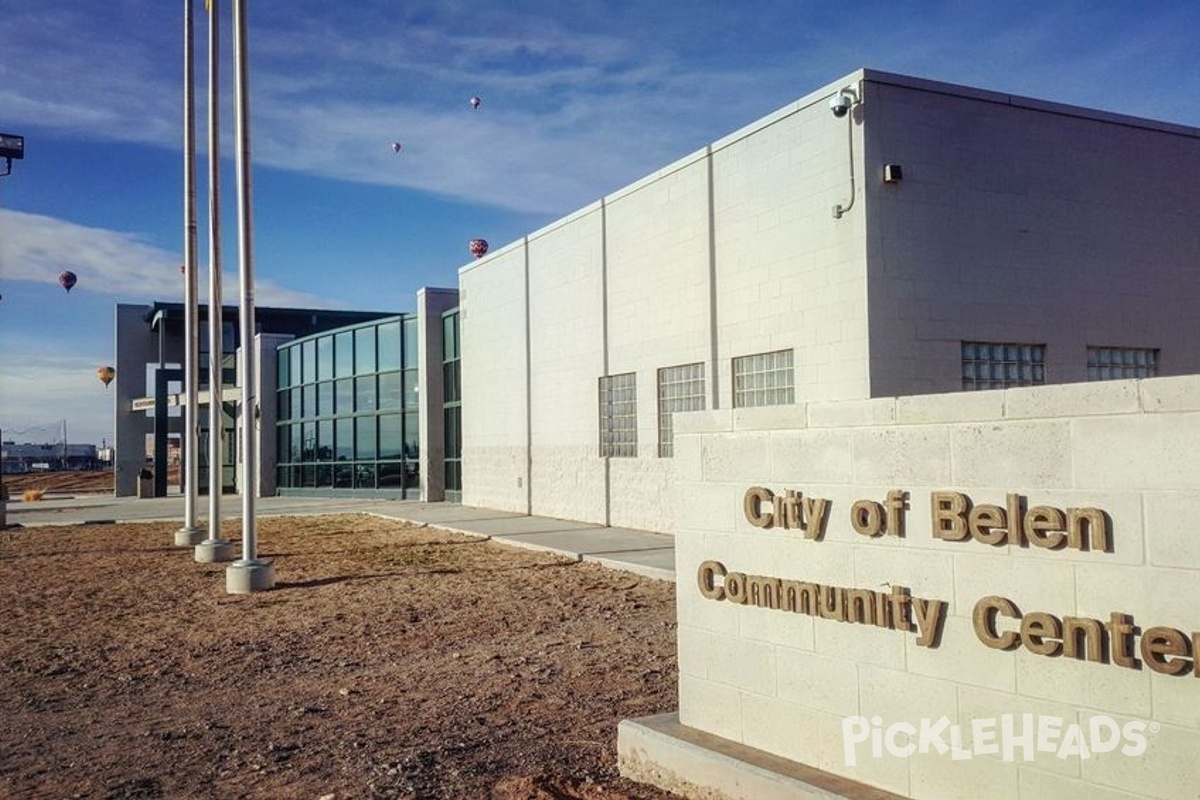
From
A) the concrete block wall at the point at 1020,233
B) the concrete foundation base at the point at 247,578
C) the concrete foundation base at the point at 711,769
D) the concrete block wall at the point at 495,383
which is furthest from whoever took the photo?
the concrete block wall at the point at 495,383

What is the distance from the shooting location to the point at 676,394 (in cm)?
1744

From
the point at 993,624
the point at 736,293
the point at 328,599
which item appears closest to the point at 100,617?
the point at 328,599

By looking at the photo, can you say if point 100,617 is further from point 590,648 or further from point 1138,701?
point 1138,701

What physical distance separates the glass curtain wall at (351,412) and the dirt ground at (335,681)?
52.3 ft

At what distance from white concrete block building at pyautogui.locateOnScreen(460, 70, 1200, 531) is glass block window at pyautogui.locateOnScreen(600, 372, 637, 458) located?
0.45 meters

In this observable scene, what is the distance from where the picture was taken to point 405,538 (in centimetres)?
1989

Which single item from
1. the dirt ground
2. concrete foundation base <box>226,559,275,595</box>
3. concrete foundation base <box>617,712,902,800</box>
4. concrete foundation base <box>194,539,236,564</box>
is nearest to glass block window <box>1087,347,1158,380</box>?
the dirt ground

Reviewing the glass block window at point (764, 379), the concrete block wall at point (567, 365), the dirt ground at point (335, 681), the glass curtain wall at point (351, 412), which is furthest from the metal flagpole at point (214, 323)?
the glass curtain wall at point (351, 412)

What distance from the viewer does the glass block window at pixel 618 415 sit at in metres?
19.0

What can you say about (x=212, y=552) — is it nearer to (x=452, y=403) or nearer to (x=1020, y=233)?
(x=452, y=403)

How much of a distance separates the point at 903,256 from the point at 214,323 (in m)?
9.65

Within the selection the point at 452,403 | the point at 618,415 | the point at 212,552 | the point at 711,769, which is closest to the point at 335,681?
the point at 711,769

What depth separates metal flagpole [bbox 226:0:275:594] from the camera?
13305mm

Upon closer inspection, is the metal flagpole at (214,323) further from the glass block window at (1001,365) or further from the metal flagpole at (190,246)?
the glass block window at (1001,365)
